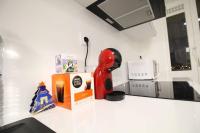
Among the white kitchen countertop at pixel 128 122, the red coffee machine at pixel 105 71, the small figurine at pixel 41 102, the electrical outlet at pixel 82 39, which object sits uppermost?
the electrical outlet at pixel 82 39

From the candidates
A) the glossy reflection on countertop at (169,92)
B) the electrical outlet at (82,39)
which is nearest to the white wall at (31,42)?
the electrical outlet at (82,39)

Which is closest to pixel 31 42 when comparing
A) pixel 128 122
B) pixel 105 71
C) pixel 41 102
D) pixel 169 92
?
pixel 41 102

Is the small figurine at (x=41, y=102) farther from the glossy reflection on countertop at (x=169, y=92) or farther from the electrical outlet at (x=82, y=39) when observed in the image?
the glossy reflection on countertop at (x=169, y=92)

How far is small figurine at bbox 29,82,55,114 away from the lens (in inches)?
20.5

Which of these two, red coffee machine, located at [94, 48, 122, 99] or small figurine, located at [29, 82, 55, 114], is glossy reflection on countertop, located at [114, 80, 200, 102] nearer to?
red coffee machine, located at [94, 48, 122, 99]

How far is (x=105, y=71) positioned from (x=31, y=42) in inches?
19.3

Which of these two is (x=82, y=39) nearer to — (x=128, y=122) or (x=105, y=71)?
(x=105, y=71)

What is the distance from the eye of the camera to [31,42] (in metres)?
0.60

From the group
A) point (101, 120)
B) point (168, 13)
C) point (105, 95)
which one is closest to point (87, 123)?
point (101, 120)

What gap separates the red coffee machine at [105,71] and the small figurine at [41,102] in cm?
31

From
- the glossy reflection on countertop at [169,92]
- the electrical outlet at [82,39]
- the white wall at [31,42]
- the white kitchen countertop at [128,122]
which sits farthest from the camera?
the electrical outlet at [82,39]

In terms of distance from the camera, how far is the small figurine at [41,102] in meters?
0.52

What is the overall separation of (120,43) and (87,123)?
1354 millimetres

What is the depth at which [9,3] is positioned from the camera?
54cm
